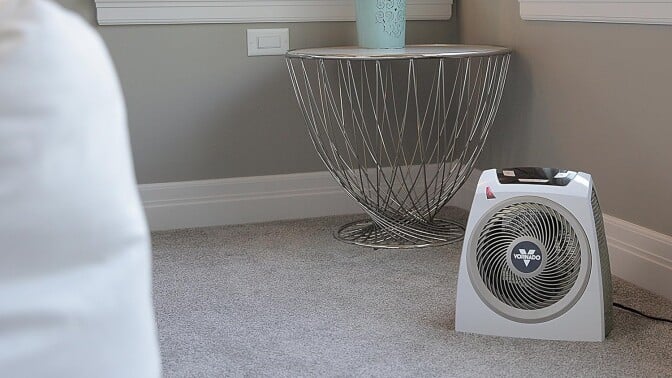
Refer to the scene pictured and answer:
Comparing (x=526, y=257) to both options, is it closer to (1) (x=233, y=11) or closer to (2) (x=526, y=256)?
(2) (x=526, y=256)

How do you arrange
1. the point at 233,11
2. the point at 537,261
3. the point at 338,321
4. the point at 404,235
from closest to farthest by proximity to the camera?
the point at 537,261, the point at 338,321, the point at 404,235, the point at 233,11

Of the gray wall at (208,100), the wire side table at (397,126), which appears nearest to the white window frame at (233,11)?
the gray wall at (208,100)

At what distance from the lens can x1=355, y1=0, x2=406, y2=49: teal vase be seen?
8.05ft

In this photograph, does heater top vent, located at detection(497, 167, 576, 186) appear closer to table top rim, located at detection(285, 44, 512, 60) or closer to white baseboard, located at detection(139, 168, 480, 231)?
table top rim, located at detection(285, 44, 512, 60)

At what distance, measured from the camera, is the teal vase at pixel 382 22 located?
2.45 meters

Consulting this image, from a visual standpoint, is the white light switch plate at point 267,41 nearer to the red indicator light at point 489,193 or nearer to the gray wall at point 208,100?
the gray wall at point 208,100

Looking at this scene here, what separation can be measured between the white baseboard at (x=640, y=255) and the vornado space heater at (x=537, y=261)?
1.01ft

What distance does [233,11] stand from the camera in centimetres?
263

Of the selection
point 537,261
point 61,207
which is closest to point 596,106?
point 537,261

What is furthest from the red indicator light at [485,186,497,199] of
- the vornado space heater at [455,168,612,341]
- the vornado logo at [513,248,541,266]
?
the vornado logo at [513,248,541,266]

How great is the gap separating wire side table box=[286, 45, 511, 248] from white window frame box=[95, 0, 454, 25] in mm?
145

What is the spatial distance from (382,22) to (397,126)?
442mm

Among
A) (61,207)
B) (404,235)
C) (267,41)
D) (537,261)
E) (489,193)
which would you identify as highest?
(61,207)

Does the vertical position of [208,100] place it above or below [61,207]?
below
